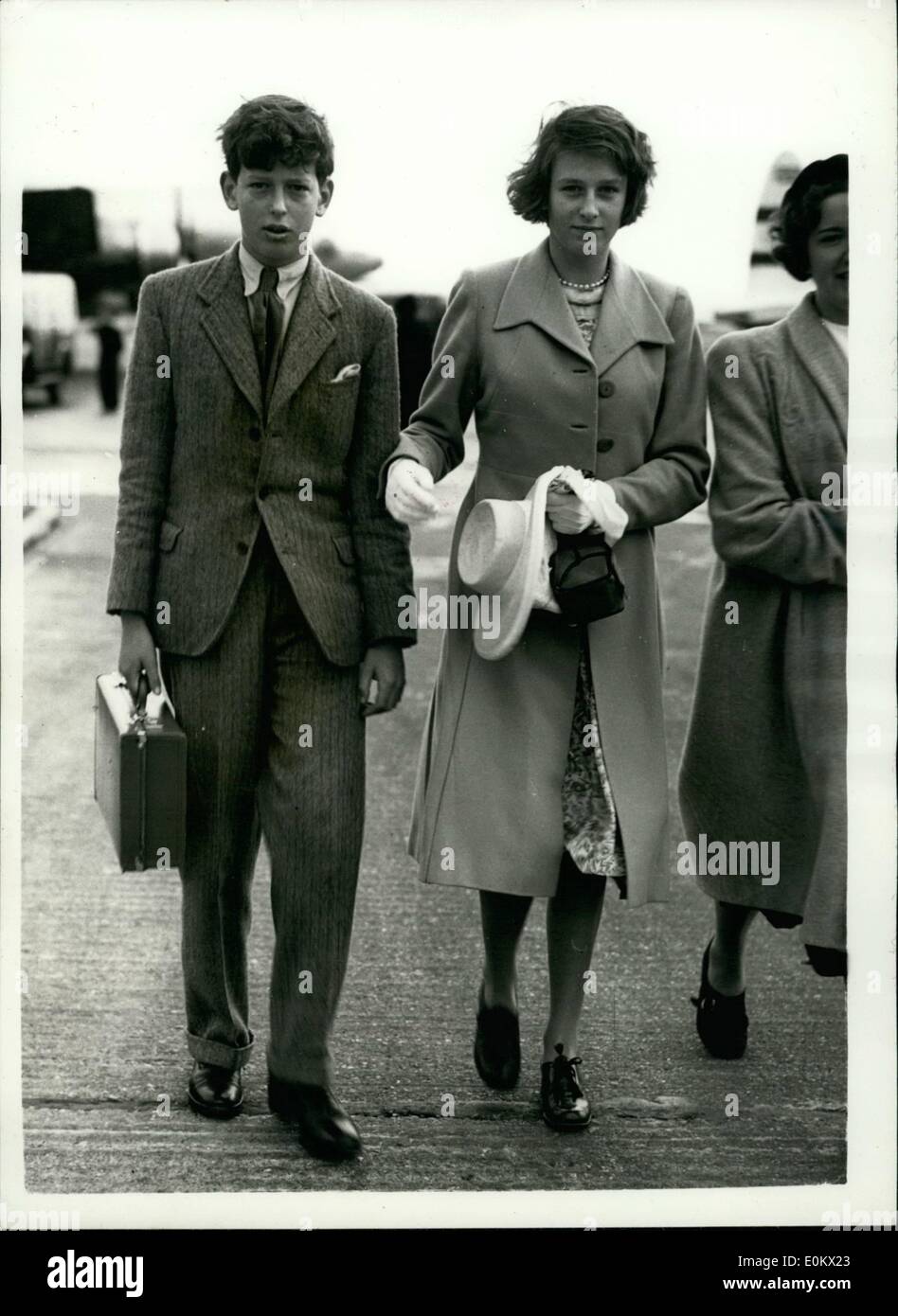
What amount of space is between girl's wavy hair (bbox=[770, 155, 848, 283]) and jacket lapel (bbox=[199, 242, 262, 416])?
1302 mm

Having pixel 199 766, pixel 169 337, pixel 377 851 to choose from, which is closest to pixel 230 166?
pixel 169 337

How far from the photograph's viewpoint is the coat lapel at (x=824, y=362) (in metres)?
4.77

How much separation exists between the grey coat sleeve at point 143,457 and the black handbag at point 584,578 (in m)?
0.88

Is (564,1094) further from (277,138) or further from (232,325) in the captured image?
(277,138)

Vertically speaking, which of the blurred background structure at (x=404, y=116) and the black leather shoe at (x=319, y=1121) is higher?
the blurred background structure at (x=404, y=116)

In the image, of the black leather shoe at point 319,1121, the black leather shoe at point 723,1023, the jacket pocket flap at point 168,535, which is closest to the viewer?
the jacket pocket flap at point 168,535

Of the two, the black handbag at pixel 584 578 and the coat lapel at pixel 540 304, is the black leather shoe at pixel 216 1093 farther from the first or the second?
the coat lapel at pixel 540 304

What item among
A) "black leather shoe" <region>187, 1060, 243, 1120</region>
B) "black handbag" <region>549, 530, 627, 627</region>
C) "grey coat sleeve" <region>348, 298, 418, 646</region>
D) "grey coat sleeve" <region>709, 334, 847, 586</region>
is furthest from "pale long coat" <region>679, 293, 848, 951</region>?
"black leather shoe" <region>187, 1060, 243, 1120</region>

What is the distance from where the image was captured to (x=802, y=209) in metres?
4.77

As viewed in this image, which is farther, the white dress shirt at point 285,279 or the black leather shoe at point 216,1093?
the black leather shoe at point 216,1093

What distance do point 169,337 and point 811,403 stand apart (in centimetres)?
151

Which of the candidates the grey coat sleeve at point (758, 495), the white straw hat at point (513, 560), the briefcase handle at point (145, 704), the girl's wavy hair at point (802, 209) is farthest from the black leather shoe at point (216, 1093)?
the girl's wavy hair at point (802, 209)

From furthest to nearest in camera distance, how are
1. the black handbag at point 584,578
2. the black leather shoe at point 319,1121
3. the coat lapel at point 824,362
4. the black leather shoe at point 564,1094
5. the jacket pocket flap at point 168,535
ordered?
the coat lapel at point 824,362
the black leather shoe at point 564,1094
the black leather shoe at point 319,1121
the jacket pocket flap at point 168,535
the black handbag at point 584,578
